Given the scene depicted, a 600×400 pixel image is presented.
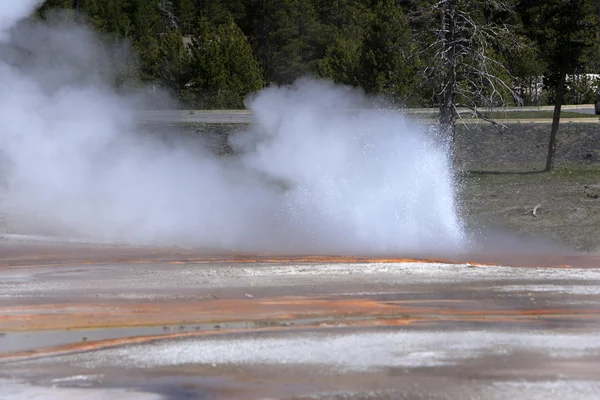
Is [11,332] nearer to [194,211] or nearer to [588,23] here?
[194,211]

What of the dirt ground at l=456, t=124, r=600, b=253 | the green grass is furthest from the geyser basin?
the green grass

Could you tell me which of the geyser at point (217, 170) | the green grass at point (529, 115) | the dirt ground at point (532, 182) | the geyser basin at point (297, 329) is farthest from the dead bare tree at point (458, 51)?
the geyser basin at point (297, 329)

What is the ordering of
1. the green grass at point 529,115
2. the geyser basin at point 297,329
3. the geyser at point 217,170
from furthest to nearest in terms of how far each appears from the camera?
the green grass at point 529,115
the geyser at point 217,170
the geyser basin at point 297,329

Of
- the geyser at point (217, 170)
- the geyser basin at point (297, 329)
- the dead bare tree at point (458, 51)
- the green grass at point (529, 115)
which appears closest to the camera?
the geyser basin at point (297, 329)

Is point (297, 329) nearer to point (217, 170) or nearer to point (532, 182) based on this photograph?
point (217, 170)

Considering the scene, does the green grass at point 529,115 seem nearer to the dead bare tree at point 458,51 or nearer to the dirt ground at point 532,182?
the dirt ground at point 532,182

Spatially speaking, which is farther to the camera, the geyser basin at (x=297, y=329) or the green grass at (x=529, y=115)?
the green grass at (x=529, y=115)

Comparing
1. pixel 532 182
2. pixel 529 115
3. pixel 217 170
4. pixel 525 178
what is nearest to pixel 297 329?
pixel 217 170

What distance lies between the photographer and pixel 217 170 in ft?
75.6

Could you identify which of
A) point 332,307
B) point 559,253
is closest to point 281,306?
point 332,307

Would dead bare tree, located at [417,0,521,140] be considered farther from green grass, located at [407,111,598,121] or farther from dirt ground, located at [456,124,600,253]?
green grass, located at [407,111,598,121]

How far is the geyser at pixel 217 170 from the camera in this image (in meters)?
18.9

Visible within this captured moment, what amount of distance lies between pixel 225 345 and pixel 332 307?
204 cm

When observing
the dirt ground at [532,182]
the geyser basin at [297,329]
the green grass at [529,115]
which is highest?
the green grass at [529,115]
